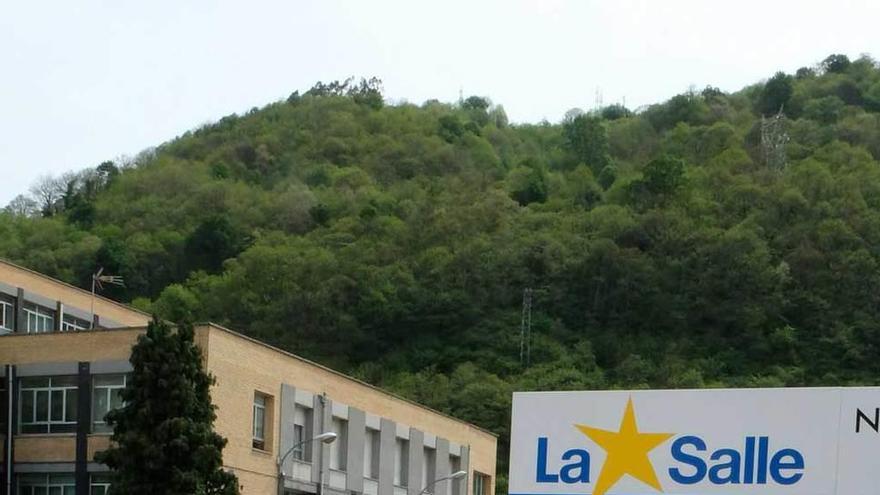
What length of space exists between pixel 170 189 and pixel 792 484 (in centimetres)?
14149

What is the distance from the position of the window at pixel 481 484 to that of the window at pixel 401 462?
6.62 metres

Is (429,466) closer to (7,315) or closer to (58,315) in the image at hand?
(58,315)

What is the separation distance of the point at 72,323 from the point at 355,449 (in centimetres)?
1433

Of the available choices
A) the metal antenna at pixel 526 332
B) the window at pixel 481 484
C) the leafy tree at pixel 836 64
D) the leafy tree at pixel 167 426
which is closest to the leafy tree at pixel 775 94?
the leafy tree at pixel 836 64

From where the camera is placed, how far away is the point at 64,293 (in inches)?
2539

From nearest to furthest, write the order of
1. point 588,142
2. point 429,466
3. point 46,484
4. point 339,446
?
1. point 46,484
2. point 339,446
3. point 429,466
4. point 588,142

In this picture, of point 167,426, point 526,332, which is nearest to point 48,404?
point 167,426

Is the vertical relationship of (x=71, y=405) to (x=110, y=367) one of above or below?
below

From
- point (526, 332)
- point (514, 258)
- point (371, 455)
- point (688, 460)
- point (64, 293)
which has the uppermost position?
point (514, 258)

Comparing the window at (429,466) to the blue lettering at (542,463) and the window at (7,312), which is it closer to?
the window at (7,312)

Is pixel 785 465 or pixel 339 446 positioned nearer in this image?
pixel 785 465

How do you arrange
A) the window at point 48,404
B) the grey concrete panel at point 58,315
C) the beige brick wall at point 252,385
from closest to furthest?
the beige brick wall at point 252,385 < the window at point 48,404 < the grey concrete panel at point 58,315

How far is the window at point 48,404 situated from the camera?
169 feet

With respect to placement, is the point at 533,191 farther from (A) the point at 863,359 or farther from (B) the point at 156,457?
(B) the point at 156,457
